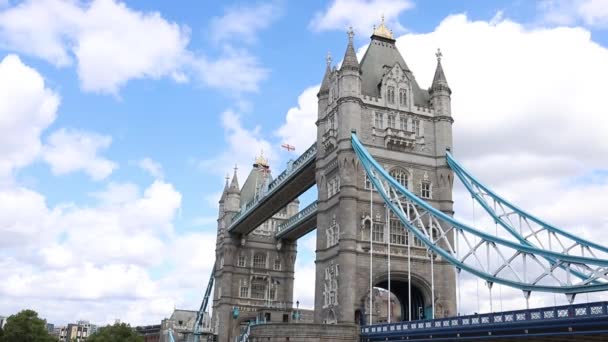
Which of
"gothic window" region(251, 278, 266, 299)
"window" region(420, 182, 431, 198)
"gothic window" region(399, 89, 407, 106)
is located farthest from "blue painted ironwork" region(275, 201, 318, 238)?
"gothic window" region(399, 89, 407, 106)

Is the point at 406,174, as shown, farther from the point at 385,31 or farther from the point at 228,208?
the point at 228,208

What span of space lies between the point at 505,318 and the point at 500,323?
0.33 meters

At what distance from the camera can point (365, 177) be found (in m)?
46.8

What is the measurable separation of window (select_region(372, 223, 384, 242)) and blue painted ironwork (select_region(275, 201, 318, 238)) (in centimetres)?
1581

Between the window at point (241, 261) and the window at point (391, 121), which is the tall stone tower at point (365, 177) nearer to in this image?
the window at point (391, 121)

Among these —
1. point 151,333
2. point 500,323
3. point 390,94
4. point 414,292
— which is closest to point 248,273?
point 414,292

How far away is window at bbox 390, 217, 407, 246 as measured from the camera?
152ft

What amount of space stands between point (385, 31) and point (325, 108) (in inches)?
349

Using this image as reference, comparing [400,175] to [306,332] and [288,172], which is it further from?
[288,172]

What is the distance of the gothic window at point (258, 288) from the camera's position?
3108 inches

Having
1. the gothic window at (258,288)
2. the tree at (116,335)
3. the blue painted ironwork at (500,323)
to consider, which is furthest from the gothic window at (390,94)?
the tree at (116,335)

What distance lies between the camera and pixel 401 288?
49.1 metres

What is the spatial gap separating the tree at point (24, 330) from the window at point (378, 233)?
5051 cm

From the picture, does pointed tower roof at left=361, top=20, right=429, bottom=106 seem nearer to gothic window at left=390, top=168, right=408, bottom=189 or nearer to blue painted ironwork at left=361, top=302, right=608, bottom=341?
gothic window at left=390, top=168, right=408, bottom=189
